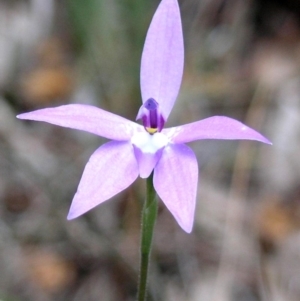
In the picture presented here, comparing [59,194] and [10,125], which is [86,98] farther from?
[59,194]

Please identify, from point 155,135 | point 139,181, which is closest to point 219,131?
point 155,135

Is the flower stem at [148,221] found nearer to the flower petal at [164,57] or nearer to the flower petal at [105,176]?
the flower petal at [105,176]

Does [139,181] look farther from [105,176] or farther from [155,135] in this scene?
[105,176]

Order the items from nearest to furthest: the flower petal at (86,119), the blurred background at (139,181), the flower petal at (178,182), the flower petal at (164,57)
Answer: the flower petal at (178,182) < the flower petal at (86,119) < the flower petal at (164,57) < the blurred background at (139,181)

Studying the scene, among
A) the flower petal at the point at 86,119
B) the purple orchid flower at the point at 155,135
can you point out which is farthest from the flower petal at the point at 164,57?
the flower petal at the point at 86,119

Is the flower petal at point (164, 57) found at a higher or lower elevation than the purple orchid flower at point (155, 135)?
higher

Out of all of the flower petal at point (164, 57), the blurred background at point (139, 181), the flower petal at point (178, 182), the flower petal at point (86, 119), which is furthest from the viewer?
the blurred background at point (139, 181)
